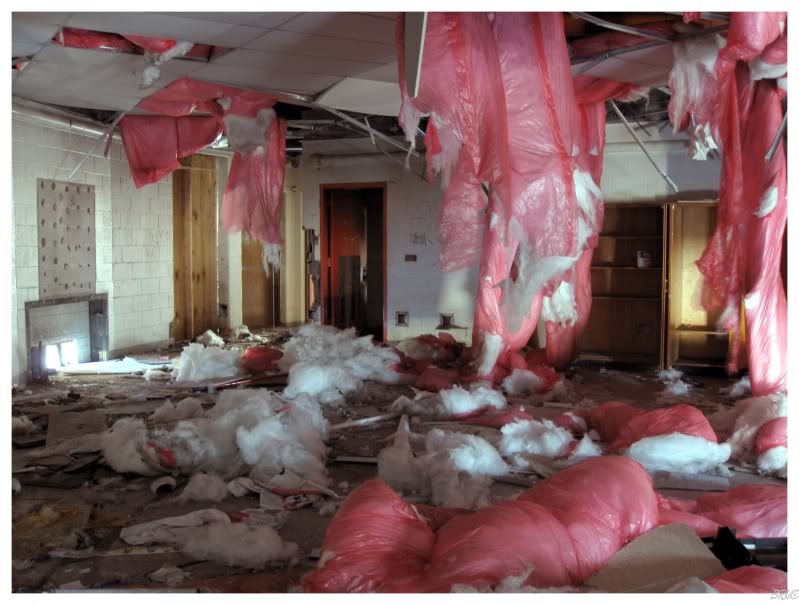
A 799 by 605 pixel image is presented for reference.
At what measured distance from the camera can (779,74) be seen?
436 centimetres

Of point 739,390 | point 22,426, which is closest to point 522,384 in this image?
point 739,390

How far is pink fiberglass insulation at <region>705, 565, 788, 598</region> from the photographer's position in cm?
197

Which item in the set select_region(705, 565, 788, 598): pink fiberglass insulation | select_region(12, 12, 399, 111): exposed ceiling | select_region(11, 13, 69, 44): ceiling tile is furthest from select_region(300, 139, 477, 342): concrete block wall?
select_region(705, 565, 788, 598): pink fiberglass insulation

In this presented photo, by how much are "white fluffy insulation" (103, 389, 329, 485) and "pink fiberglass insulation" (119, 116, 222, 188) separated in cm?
295

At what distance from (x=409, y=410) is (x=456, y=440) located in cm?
124

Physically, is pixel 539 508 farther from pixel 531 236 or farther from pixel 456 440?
pixel 456 440

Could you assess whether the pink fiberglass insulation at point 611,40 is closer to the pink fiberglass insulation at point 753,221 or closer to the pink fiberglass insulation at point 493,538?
the pink fiberglass insulation at point 753,221

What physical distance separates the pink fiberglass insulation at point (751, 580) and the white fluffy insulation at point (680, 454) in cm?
164

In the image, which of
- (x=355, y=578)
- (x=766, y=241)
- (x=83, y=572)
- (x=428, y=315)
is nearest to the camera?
(x=355, y=578)

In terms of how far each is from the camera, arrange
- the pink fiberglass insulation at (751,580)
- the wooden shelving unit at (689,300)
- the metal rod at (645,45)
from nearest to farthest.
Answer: the pink fiberglass insulation at (751,580) < the metal rod at (645,45) < the wooden shelving unit at (689,300)

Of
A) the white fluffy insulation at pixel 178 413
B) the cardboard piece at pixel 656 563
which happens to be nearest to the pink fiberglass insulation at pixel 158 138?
the white fluffy insulation at pixel 178 413

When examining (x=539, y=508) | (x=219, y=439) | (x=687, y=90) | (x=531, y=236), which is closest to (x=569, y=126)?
(x=531, y=236)

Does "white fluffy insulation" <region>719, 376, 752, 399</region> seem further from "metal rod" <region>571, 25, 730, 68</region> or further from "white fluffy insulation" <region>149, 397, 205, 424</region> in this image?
"white fluffy insulation" <region>149, 397, 205, 424</region>

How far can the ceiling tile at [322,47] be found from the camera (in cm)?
392
